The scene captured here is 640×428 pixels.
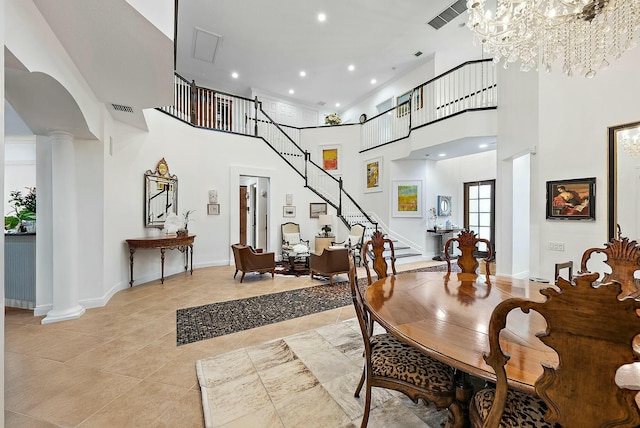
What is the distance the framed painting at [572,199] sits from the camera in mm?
3252

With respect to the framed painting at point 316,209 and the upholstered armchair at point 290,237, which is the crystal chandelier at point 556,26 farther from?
the framed painting at point 316,209

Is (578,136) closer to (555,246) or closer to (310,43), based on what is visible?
(555,246)

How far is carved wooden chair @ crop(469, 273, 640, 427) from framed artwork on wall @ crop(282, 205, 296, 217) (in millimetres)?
6766

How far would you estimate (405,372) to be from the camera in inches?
54.8

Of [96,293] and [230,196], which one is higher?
[230,196]

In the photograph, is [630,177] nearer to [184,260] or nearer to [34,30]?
[34,30]

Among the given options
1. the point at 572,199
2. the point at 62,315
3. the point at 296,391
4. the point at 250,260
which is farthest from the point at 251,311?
the point at 572,199

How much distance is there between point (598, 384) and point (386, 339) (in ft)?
3.45

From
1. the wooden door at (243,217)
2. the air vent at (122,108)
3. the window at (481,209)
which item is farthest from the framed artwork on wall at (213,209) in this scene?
the window at (481,209)

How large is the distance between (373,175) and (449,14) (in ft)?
13.8

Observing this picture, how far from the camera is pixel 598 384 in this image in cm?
74

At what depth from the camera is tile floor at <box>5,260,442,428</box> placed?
1.74 meters

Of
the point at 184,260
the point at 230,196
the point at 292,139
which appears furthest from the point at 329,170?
the point at 184,260

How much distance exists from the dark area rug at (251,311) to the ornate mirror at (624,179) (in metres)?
3.28
